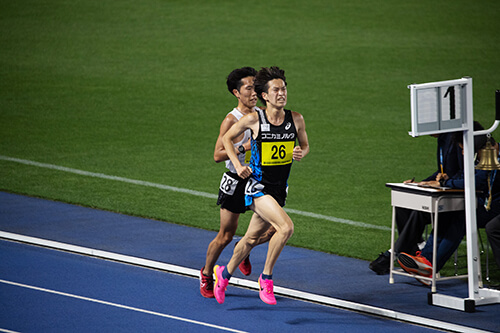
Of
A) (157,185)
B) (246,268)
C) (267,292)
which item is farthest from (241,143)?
(157,185)

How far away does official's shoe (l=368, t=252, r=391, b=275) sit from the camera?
25.7 ft

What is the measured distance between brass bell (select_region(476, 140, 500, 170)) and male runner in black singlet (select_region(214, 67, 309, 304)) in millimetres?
1562

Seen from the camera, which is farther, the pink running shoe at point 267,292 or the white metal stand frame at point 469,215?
the white metal stand frame at point 469,215

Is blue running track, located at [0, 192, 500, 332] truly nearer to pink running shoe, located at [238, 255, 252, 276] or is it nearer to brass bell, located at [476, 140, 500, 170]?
pink running shoe, located at [238, 255, 252, 276]

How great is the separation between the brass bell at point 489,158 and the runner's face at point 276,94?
179 centimetres

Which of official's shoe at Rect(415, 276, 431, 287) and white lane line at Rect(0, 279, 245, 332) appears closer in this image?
white lane line at Rect(0, 279, 245, 332)

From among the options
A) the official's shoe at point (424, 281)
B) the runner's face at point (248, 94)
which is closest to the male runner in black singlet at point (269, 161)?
the runner's face at point (248, 94)

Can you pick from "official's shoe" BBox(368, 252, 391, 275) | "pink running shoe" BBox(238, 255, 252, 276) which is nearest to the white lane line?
"pink running shoe" BBox(238, 255, 252, 276)

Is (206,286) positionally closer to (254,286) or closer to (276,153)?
(254,286)

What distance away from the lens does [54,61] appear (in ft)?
66.9

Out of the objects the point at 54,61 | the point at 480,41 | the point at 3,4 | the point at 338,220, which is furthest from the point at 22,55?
the point at 338,220

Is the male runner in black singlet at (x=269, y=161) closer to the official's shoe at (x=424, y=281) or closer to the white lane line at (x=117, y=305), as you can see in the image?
the white lane line at (x=117, y=305)

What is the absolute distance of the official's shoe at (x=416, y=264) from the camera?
7.44 meters

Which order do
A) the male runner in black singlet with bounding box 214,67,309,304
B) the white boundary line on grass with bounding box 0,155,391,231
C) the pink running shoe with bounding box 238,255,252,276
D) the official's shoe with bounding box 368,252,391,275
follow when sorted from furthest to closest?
1. the white boundary line on grass with bounding box 0,155,391,231
2. the official's shoe with bounding box 368,252,391,275
3. the pink running shoe with bounding box 238,255,252,276
4. the male runner in black singlet with bounding box 214,67,309,304
